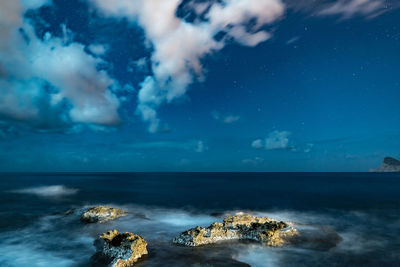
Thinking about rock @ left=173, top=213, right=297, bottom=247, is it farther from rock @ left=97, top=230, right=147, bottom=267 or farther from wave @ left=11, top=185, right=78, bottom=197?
wave @ left=11, top=185, right=78, bottom=197

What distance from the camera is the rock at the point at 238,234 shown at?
14005mm

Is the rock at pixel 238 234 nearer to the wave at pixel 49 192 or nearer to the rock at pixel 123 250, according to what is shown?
the rock at pixel 123 250

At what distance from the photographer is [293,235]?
626 inches

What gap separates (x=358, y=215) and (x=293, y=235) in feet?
50.2

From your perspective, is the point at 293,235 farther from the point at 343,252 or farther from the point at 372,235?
the point at 372,235

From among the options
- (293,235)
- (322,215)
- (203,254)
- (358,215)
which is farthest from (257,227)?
(358,215)

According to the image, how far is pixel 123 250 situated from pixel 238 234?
7284 mm

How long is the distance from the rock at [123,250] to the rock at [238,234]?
115 inches

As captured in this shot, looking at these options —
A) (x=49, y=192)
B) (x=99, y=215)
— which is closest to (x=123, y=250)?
(x=99, y=215)

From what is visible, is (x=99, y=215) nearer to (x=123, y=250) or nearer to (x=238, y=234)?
Answer: (x=123, y=250)

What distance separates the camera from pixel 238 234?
599 inches

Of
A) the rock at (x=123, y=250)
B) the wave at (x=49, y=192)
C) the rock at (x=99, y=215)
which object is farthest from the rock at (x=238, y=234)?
the wave at (x=49, y=192)

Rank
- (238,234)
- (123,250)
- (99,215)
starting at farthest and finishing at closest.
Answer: (99,215)
(238,234)
(123,250)

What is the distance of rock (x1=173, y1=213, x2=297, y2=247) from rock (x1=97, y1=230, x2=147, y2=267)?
2.91m
